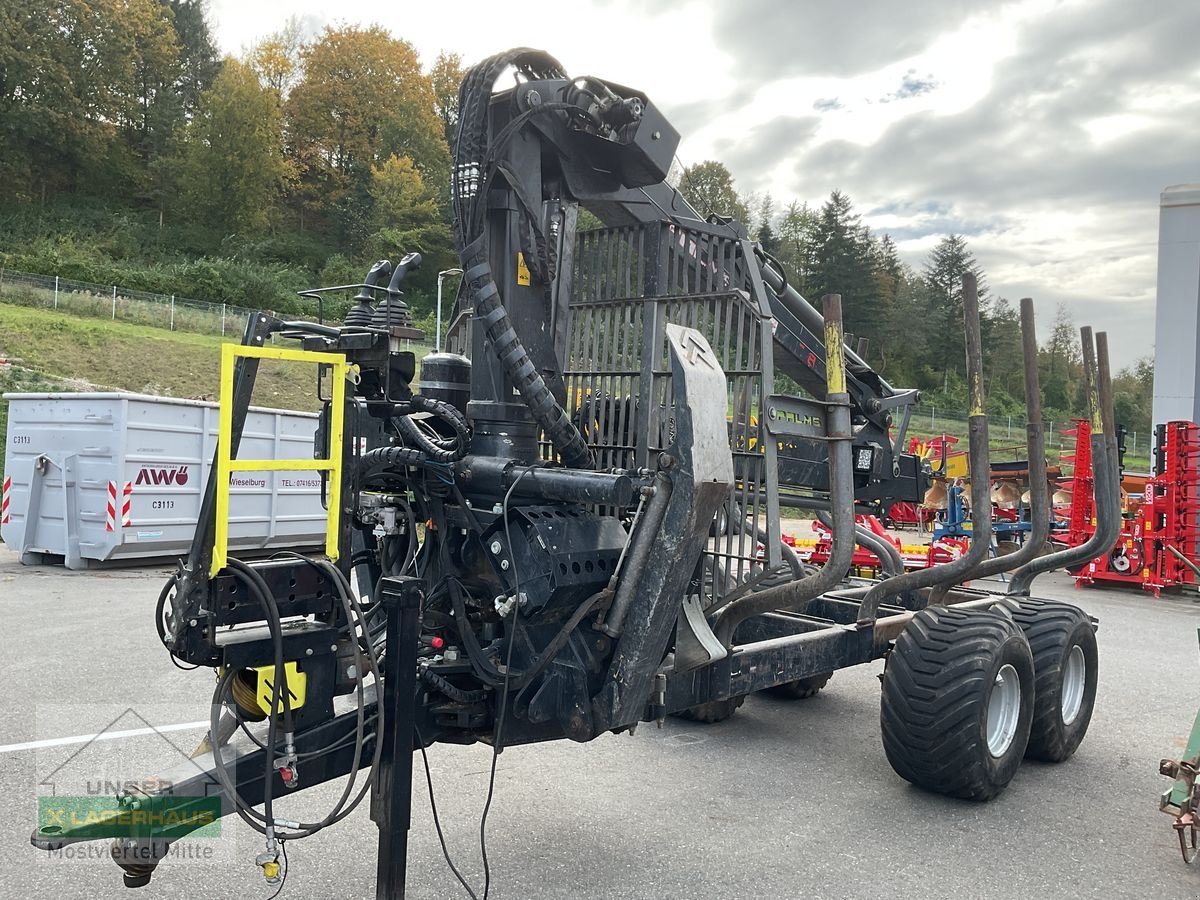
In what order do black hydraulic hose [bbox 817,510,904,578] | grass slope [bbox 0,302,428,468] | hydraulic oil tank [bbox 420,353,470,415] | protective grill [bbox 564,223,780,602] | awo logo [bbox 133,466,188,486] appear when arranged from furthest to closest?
grass slope [bbox 0,302,428,468] → awo logo [bbox 133,466,188,486] → black hydraulic hose [bbox 817,510,904,578] → hydraulic oil tank [bbox 420,353,470,415] → protective grill [bbox 564,223,780,602]

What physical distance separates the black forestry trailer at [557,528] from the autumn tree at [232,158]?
A: 55527 millimetres

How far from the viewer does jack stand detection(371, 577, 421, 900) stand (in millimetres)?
3283

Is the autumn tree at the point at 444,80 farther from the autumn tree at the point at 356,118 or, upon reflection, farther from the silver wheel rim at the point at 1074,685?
the silver wheel rim at the point at 1074,685

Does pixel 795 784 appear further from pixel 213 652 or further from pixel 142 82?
pixel 142 82

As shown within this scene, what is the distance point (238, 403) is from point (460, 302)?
2131 mm

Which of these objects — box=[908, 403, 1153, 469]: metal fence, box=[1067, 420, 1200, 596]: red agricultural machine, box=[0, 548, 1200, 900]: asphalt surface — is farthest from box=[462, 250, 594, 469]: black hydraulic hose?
box=[908, 403, 1153, 469]: metal fence

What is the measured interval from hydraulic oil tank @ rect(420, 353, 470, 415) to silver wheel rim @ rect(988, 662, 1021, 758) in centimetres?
318

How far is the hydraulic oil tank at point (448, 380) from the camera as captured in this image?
4473 millimetres

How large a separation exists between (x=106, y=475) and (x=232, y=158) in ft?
160

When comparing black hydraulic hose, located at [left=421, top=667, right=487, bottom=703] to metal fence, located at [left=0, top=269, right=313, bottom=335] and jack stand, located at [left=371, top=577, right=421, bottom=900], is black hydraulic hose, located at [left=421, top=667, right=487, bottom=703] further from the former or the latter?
metal fence, located at [left=0, top=269, right=313, bottom=335]

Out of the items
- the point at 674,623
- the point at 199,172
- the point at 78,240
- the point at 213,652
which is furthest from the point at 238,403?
the point at 199,172

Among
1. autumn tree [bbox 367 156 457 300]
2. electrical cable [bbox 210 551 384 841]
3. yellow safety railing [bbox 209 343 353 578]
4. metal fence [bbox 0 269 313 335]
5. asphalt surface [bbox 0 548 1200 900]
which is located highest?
autumn tree [bbox 367 156 457 300]

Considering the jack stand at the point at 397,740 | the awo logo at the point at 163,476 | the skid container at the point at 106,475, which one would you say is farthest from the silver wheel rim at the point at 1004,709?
the awo logo at the point at 163,476

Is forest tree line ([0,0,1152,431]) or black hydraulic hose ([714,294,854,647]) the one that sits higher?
forest tree line ([0,0,1152,431])
